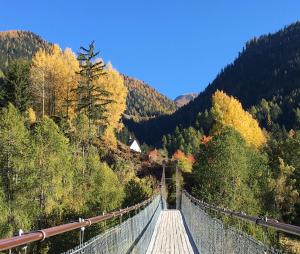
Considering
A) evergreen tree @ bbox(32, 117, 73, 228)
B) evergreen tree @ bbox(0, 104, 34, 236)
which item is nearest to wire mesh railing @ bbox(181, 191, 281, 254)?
evergreen tree @ bbox(0, 104, 34, 236)

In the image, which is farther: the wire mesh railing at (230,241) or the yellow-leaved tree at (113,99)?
the yellow-leaved tree at (113,99)

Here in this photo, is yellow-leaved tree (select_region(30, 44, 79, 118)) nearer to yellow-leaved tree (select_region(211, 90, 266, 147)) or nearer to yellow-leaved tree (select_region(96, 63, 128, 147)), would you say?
yellow-leaved tree (select_region(96, 63, 128, 147))

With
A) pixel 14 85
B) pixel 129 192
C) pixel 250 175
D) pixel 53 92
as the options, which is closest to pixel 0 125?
pixel 129 192

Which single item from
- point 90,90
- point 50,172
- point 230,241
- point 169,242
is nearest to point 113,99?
point 90,90

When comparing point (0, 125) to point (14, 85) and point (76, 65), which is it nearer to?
point (14, 85)

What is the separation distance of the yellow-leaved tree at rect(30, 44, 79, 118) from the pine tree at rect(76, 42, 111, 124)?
404 centimetres

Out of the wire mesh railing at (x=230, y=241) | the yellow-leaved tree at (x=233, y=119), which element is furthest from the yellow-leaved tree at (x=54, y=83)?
the wire mesh railing at (x=230, y=241)

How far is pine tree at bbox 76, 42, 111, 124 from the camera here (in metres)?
51.0

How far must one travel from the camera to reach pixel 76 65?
6353 cm

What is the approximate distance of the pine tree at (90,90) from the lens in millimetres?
50969

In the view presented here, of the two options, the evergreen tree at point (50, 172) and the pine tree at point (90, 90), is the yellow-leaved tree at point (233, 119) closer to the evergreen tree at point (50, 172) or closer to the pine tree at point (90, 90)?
the pine tree at point (90, 90)

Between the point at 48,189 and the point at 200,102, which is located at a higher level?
the point at 200,102

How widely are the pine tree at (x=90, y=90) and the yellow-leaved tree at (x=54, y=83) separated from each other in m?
4.04

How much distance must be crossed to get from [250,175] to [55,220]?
18.0 metres
